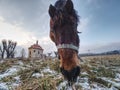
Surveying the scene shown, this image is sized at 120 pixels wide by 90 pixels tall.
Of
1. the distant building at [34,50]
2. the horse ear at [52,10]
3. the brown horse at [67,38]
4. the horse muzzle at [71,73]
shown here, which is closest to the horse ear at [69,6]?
the brown horse at [67,38]

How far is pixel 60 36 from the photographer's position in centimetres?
207

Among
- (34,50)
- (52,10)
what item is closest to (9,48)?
(34,50)

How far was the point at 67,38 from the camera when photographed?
204 centimetres

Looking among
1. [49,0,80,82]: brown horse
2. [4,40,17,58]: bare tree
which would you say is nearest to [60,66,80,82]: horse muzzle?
[49,0,80,82]: brown horse

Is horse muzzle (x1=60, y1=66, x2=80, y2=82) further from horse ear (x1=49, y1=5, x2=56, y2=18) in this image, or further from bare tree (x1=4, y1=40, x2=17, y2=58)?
bare tree (x1=4, y1=40, x2=17, y2=58)

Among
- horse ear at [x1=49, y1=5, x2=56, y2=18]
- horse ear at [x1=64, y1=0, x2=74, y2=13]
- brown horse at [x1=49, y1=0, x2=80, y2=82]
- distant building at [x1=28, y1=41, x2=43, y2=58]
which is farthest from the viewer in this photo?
distant building at [x1=28, y1=41, x2=43, y2=58]

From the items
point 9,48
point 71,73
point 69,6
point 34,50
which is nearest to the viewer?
point 71,73

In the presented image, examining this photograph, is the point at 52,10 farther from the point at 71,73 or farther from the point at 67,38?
the point at 71,73

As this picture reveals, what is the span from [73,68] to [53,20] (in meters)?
0.74

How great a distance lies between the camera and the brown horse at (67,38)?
6.39ft

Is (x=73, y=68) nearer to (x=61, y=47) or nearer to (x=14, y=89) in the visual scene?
(x=61, y=47)

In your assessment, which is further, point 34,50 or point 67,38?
point 34,50

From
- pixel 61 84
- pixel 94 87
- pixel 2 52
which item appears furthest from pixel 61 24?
pixel 2 52

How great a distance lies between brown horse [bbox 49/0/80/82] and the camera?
195cm
